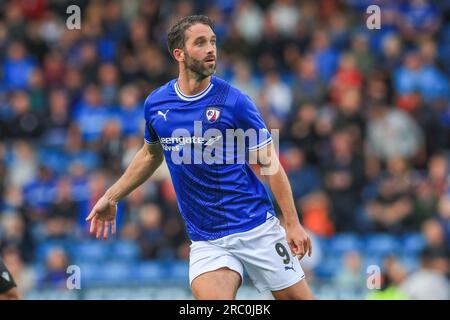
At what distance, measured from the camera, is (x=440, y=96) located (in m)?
15.9

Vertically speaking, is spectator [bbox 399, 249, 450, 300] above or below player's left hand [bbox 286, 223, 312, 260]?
below

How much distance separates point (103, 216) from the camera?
8.04 m

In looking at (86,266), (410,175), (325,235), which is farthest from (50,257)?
(410,175)

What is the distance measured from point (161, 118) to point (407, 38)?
10218mm

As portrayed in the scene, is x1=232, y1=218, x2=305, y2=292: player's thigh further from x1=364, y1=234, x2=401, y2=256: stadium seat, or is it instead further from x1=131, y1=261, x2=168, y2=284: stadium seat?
x1=364, y1=234, x2=401, y2=256: stadium seat

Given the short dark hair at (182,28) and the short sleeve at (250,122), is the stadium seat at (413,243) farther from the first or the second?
the short dark hair at (182,28)

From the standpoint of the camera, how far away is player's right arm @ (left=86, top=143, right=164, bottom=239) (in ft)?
26.2

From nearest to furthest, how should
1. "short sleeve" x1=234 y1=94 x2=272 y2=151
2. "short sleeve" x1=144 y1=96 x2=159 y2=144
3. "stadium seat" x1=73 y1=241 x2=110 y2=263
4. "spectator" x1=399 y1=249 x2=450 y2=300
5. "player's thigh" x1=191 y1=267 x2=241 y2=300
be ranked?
1. "player's thigh" x1=191 y1=267 x2=241 y2=300
2. "short sleeve" x1=234 y1=94 x2=272 y2=151
3. "short sleeve" x1=144 y1=96 x2=159 y2=144
4. "spectator" x1=399 y1=249 x2=450 y2=300
5. "stadium seat" x1=73 y1=241 x2=110 y2=263

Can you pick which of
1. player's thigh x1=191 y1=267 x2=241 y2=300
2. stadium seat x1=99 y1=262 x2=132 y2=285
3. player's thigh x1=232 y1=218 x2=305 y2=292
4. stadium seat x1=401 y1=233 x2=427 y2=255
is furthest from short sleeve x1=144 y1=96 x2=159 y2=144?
stadium seat x1=401 y1=233 x2=427 y2=255

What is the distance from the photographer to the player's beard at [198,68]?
24.8ft

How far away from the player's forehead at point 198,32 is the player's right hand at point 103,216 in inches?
54.2

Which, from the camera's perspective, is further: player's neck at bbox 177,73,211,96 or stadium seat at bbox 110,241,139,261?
stadium seat at bbox 110,241,139,261

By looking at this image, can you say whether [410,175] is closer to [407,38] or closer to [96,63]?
[407,38]

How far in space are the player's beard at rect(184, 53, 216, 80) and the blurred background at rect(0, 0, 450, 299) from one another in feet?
15.7
